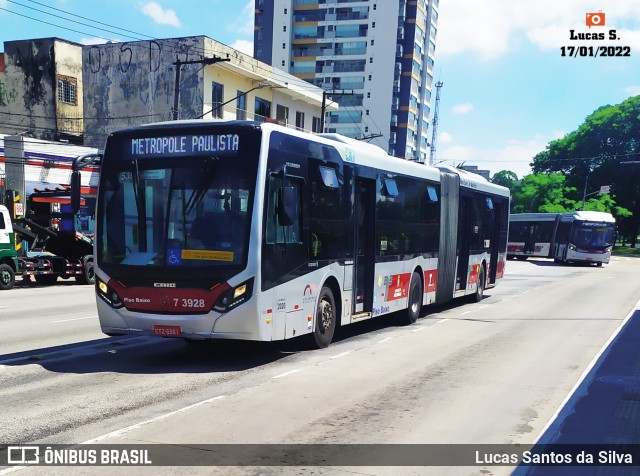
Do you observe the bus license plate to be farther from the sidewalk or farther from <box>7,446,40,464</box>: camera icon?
the sidewalk

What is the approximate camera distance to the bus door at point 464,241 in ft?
56.3

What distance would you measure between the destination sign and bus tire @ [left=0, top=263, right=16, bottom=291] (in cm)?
1371

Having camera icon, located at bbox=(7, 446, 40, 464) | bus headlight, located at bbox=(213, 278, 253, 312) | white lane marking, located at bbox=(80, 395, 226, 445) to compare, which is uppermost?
bus headlight, located at bbox=(213, 278, 253, 312)

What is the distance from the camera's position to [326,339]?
34.1 ft

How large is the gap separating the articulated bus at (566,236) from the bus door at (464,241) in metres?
29.8

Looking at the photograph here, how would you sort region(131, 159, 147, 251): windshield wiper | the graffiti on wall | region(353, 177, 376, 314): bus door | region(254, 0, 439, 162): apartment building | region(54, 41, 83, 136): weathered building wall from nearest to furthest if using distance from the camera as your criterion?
region(131, 159, 147, 251): windshield wiper < region(353, 177, 376, 314): bus door < region(54, 41, 83, 136): weathered building wall < the graffiti on wall < region(254, 0, 439, 162): apartment building

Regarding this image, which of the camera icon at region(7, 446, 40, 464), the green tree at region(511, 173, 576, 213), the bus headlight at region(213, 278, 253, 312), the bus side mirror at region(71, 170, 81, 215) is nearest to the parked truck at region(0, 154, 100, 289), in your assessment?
the bus side mirror at region(71, 170, 81, 215)

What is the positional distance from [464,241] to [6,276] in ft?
47.8

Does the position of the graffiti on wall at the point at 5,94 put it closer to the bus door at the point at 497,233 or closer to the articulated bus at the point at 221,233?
the bus door at the point at 497,233

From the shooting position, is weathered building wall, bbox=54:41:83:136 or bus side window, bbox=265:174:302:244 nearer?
bus side window, bbox=265:174:302:244

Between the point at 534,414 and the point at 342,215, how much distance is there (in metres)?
4.82

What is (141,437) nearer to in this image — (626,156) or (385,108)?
(626,156)

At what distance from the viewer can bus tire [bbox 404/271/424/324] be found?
1389 cm

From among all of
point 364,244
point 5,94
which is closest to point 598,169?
point 5,94
